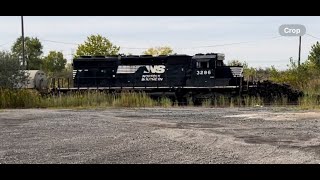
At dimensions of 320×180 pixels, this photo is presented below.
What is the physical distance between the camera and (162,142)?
26.5 ft

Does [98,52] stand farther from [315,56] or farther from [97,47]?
[315,56]

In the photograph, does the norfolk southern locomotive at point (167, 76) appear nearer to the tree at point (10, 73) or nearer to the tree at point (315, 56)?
the tree at point (10, 73)

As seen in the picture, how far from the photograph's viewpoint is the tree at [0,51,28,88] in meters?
27.4

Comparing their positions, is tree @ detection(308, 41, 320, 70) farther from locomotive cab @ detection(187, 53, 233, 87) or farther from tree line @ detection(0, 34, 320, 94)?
locomotive cab @ detection(187, 53, 233, 87)

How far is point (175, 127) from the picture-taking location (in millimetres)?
10727

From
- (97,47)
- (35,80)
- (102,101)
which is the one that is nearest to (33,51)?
(97,47)

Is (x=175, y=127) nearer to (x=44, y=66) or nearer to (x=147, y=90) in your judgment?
(x=147, y=90)

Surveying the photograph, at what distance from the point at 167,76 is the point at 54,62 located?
32.1 metres

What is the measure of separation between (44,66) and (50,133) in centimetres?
4212

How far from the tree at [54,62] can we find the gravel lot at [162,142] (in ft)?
130

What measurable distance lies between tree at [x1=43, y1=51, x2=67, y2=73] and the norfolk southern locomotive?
1071 inches

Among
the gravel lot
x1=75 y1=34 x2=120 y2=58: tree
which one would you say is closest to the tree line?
x1=75 y1=34 x2=120 y2=58: tree
